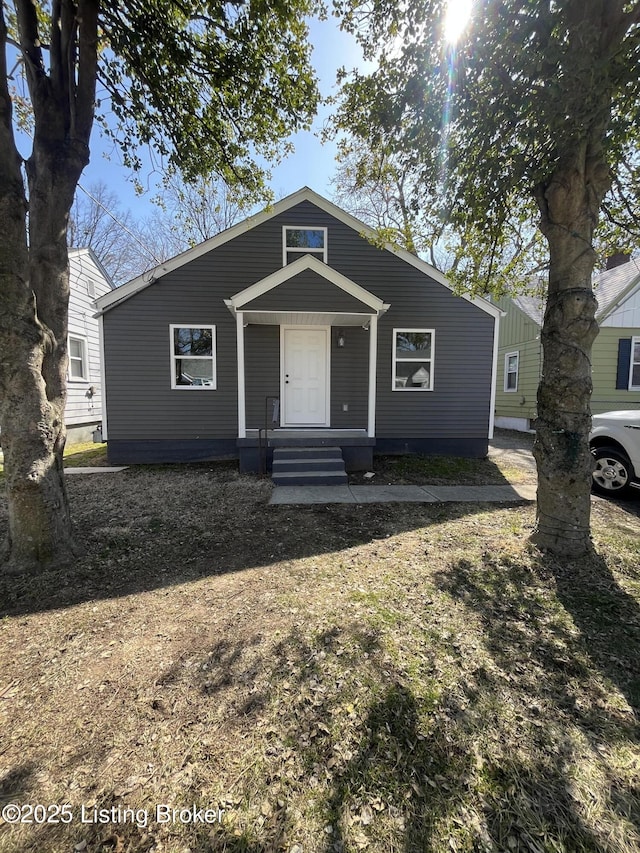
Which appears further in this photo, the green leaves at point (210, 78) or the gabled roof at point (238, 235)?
the gabled roof at point (238, 235)

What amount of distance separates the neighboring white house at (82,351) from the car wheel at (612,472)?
38.6 feet

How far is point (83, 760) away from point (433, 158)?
5517 millimetres

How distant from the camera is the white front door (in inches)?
333

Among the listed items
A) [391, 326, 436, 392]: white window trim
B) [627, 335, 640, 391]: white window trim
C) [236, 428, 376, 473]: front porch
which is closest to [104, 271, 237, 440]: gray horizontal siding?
[236, 428, 376, 473]: front porch

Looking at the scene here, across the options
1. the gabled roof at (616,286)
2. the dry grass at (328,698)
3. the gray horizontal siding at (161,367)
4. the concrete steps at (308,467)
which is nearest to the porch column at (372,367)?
the concrete steps at (308,467)

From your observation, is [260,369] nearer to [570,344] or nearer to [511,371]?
[570,344]

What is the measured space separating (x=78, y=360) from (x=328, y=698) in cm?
1292

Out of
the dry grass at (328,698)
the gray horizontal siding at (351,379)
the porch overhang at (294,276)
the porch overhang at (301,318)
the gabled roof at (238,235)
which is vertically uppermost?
the gabled roof at (238,235)

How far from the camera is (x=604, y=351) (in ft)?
38.2

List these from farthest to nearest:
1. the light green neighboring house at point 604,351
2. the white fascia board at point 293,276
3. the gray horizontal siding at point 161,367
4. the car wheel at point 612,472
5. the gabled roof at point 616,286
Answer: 1. the light green neighboring house at point 604,351
2. the gabled roof at point 616,286
3. the gray horizontal siding at point 161,367
4. the white fascia board at point 293,276
5. the car wheel at point 612,472

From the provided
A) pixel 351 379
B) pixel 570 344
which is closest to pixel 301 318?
pixel 351 379

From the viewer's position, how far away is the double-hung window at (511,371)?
14.1 meters

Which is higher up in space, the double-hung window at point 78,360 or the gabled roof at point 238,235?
the gabled roof at point 238,235

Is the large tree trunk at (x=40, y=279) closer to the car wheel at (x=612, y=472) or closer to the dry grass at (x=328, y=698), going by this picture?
the dry grass at (x=328, y=698)
